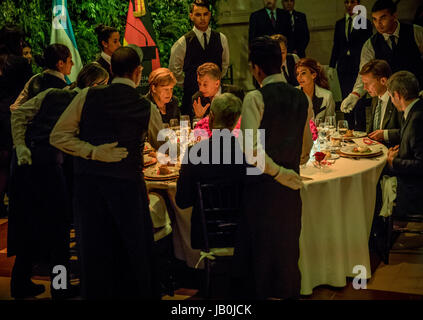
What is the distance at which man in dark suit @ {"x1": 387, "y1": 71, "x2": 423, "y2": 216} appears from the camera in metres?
3.34

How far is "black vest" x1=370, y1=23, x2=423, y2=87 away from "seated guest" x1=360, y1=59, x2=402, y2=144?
114cm

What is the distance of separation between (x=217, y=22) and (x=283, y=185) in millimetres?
6537

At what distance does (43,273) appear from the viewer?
Result: 12.0ft

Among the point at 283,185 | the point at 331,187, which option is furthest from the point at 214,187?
the point at 331,187

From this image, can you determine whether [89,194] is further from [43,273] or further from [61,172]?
[43,273]

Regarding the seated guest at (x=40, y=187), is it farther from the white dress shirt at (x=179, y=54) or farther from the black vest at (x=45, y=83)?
the white dress shirt at (x=179, y=54)

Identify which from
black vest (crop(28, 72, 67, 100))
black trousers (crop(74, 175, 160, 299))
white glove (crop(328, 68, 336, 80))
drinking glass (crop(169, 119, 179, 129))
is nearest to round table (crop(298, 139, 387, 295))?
black trousers (crop(74, 175, 160, 299))

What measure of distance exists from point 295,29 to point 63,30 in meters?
2.73

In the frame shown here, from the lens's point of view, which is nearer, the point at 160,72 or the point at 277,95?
the point at 277,95

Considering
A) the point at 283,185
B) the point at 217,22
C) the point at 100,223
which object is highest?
the point at 217,22

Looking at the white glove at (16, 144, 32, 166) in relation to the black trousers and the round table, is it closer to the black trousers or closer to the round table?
the black trousers

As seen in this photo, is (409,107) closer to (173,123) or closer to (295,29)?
(173,123)

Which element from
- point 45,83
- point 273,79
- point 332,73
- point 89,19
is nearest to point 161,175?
point 45,83

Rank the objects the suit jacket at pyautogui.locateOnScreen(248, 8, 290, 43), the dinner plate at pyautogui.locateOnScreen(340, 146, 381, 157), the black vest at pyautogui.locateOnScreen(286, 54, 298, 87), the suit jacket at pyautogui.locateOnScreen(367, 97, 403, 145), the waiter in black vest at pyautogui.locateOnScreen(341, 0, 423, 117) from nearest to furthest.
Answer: the dinner plate at pyautogui.locateOnScreen(340, 146, 381, 157), the suit jacket at pyautogui.locateOnScreen(367, 97, 403, 145), the waiter in black vest at pyautogui.locateOnScreen(341, 0, 423, 117), the black vest at pyautogui.locateOnScreen(286, 54, 298, 87), the suit jacket at pyautogui.locateOnScreen(248, 8, 290, 43)
